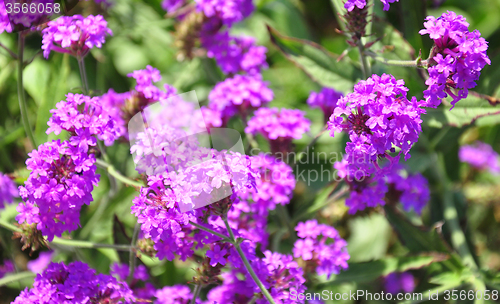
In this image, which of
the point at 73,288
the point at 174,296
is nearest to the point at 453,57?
the point at 174,296

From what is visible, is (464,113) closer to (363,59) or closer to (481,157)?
(363,59)

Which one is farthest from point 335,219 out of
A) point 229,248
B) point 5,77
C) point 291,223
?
point 5,77

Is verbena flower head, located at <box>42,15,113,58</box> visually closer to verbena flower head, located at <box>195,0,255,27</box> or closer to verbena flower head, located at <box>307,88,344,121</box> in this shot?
verbena flower head, located at <box>195,0,255,27</box>

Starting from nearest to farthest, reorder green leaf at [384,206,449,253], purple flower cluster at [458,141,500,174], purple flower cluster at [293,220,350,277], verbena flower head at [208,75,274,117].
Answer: purple flower cluster at [293,220,350,277] < verbena flower head at [208,75,274,117] < green leaf at [384,206,449,253] < purple flower cluster at [458,141,500,174]

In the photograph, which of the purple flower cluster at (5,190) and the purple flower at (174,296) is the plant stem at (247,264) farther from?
the purple flower cluster at (5,190)

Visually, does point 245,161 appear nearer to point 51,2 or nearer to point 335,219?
point 51,2

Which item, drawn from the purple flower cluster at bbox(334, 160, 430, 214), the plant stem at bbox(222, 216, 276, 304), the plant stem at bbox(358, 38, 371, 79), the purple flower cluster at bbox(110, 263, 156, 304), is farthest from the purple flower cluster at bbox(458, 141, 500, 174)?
the purple flower cluster at bbox(110, 263, 156, 304)
